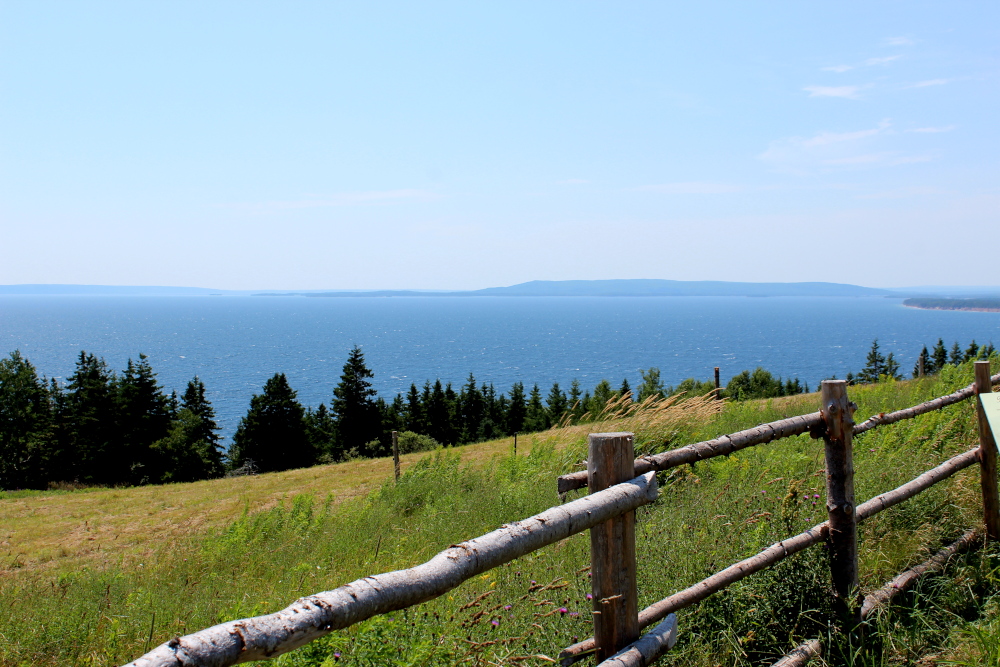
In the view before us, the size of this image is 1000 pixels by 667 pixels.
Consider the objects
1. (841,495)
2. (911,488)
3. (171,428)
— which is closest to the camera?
(841,495)

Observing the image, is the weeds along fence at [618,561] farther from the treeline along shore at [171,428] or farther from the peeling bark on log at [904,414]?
the treeline along shore at [171,428]

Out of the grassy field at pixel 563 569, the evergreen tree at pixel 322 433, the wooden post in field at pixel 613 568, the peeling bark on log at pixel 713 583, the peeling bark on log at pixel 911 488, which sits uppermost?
the wooden post in field at pixel 613 568

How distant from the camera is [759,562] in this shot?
3.32 metres

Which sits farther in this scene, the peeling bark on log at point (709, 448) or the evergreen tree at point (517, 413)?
the evergreen tree at point (517, 413)

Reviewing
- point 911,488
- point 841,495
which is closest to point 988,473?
point 911,488

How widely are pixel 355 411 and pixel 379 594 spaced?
195 feet

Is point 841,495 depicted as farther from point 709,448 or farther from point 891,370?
point 891,370

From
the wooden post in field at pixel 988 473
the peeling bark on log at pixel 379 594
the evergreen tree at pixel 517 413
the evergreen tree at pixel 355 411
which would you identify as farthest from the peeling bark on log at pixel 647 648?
the evergreen tree at pixel 517 413

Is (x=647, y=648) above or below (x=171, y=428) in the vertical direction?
above

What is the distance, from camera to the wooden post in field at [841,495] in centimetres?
360

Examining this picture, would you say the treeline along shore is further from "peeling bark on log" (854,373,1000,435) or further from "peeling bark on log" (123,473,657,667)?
"peeling bark on log" (123,473,657,667)

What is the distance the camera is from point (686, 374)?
116 m

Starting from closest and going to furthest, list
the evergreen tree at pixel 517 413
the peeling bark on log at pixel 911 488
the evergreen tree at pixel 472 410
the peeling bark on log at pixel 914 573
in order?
the peeling bark on log at pixel 914 573
the peeling bark on log at pixel 911 488
the evergreen tree at pixel 517 413
the evergreen tree at pixel 472 410

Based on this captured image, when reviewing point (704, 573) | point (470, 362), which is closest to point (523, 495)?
point (704, 573)
